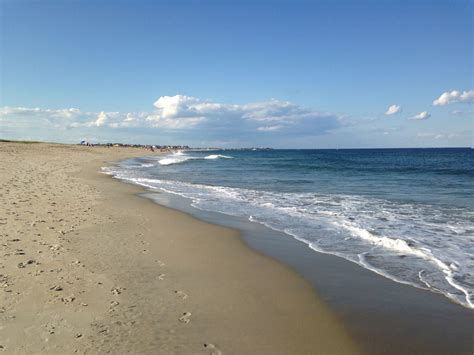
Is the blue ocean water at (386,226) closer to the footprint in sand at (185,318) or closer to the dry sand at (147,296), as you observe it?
the dry sand at (147,296)

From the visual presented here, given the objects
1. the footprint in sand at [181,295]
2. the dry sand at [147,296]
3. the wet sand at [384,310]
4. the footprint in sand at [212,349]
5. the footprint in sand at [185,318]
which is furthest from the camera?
the footprint in sand at [181,295]

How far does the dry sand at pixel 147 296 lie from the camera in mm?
4379

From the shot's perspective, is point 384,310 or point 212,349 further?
point 384,310

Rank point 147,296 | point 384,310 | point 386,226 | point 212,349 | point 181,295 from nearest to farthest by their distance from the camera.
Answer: point 212,349 → point 384,310 → point 147,296 → point 181,295 → point 386,226

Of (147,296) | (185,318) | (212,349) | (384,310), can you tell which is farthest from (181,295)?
(384,310)

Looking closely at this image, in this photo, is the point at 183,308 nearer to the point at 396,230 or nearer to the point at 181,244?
the point at 181,244

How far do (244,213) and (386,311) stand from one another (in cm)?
861

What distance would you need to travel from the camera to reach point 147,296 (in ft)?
18.6

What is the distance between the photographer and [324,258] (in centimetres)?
809

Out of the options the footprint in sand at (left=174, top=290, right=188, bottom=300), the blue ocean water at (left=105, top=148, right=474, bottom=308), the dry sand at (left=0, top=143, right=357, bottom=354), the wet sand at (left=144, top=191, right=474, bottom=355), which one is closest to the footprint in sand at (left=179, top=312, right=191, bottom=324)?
the dry sand at (left=0, top=143, right=357, bottom=354)

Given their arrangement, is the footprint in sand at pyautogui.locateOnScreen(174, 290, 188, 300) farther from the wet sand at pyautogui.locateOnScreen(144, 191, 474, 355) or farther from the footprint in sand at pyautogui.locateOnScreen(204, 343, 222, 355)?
the wet sand at pyautogui.locateOnScreen(144, 191, 474, 355)

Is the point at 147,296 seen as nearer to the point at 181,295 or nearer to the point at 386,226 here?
the point at 181,295

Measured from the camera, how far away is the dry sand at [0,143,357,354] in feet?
14.4

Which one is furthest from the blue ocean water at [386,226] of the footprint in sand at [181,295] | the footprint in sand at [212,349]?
the footprint in sand at [212,349]
